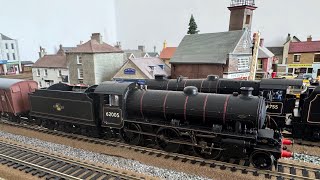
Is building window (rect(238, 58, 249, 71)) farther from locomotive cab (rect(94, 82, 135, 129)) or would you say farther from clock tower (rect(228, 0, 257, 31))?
locomotive cab (rect(94, 82, 135, 129))

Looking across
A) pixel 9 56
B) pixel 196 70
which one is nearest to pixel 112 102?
pixel 196 70

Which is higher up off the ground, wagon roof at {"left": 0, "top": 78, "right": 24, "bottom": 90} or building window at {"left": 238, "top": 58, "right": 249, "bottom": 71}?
building window at {"left": 238, "top": 58, "right": 249, "bottom": 71}

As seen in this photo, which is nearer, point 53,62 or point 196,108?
point 196,108

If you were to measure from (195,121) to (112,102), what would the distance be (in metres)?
4.25

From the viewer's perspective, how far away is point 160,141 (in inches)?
418

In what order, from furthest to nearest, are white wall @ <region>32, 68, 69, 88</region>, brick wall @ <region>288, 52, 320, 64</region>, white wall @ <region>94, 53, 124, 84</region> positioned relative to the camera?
1. brick wall @ <region>288, 52, 320, 64</region>
2. white wall @ <region>32, 68, 69, 88</region>
3. white wall @ <region>94, 53, 124, 84</region>

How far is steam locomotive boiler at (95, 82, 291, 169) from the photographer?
8625 mm

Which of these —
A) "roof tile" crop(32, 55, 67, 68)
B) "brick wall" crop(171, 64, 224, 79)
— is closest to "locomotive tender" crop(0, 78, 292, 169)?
"brick wall" crop(171, 64, 224, 79)

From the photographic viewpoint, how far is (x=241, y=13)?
2772 cm

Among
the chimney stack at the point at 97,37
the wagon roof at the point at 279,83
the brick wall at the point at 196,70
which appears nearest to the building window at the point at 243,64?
the brick wall at the point at 196,70

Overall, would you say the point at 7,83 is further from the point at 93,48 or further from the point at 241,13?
the point at 241,13

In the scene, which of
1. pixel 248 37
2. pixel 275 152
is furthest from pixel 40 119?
pixel 248 37

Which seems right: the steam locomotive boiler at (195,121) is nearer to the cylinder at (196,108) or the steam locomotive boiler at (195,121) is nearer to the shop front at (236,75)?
the cylinder at (196,108)

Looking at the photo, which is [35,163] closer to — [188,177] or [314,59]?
[188,177]
